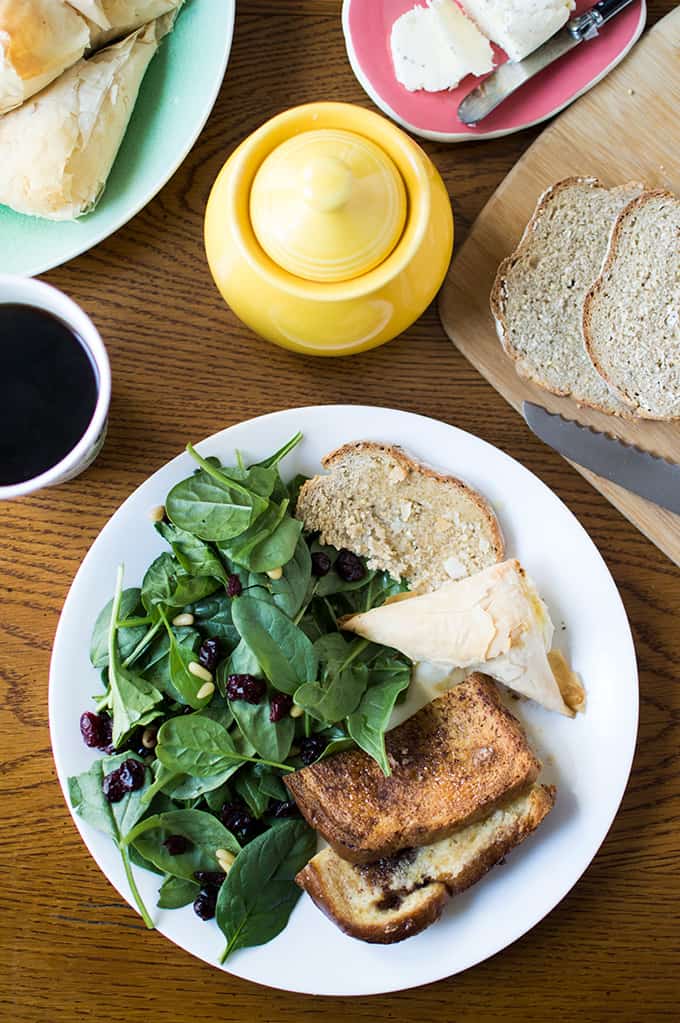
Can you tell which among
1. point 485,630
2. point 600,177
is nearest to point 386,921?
point 485,630

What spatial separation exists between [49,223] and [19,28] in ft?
0.76

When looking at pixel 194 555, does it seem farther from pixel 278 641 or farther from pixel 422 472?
pixel 422 472

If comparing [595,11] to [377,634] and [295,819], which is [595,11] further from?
[295,819]

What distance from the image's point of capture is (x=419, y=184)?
1.06 metres

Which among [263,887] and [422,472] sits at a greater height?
[422,472]

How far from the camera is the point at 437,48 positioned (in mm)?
1230

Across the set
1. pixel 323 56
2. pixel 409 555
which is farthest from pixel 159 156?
→ pixel 409 555

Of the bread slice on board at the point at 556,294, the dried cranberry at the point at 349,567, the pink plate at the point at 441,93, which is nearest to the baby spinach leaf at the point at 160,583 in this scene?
the dried cranberry at the point at 349,567

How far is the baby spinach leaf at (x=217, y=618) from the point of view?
3.92 ft

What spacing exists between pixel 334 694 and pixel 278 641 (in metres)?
0.09

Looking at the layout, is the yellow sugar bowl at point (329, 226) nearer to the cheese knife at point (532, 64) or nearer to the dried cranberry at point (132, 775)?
the cheese knife at point (532, 64)

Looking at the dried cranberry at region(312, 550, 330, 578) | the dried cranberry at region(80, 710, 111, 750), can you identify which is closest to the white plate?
the dried cranberry at region(80, 710, 111, 750)

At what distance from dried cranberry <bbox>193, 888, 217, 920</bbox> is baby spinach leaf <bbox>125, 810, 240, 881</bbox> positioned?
3 cm

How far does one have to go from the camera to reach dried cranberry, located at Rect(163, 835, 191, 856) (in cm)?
115
